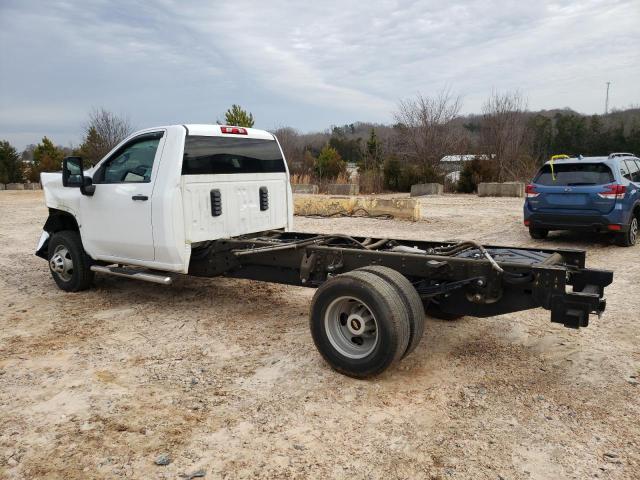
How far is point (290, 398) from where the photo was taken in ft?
11.9

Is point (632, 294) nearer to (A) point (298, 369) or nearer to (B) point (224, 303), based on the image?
(A) point (298, 369)

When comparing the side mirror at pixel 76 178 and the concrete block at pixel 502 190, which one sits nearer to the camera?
the side mirror at pixel 76 178

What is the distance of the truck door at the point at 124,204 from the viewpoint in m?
5.40

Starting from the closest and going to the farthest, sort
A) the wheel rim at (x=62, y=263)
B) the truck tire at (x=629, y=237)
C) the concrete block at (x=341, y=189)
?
the wheel rim at (x=62, y=263)
the truck tire at (x=629, y=237)
the concrete block at (x=341, y=189)

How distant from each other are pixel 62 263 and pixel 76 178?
4.09ft

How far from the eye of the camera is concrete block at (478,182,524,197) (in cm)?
2128

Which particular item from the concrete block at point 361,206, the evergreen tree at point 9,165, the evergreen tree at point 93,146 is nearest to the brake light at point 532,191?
the concrete block at point 361,206

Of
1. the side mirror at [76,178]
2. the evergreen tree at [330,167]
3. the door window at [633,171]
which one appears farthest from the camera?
the evergreen tree at [330,167]

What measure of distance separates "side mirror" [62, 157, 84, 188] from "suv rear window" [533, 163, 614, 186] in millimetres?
7857

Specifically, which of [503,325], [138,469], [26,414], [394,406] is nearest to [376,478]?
[394,406]

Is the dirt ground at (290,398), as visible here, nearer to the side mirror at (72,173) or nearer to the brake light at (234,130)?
the side mirror at (72,173)

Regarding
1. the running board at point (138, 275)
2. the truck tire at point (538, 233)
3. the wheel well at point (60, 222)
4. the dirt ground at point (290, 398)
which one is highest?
the wheel well at point (60, 222)

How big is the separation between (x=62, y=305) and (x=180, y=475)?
4.00 m

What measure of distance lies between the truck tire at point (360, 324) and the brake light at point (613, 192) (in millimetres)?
6801
